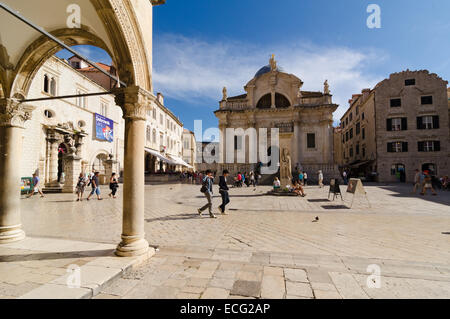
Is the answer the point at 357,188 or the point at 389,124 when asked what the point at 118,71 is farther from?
the point at 389,124

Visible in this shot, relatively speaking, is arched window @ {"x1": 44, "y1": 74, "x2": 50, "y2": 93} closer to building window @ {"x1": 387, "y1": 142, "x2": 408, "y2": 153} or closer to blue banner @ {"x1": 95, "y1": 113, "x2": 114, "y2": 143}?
blue banner @ {"x1": 95, "y1": 113, "x2": 114, "y2": 143}

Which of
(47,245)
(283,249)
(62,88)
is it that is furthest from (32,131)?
(283,249)

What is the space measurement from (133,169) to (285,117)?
2782 cm

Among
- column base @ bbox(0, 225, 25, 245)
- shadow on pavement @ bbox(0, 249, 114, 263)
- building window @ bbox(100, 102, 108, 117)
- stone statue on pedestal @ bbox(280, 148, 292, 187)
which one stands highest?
building window @ bbox(100, 102, 108, 117)

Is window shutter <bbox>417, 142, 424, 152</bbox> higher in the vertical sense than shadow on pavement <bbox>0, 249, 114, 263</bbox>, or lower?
higher

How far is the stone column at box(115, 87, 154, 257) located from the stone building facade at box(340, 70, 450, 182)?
104 feet

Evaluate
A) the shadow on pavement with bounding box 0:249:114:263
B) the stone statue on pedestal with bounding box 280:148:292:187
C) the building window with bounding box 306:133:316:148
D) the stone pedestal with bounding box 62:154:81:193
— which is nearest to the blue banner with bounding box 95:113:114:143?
the stone pedestal with bounding box 62:154:81:193

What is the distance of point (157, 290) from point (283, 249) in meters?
2.62

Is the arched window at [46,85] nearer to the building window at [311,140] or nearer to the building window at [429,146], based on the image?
the building window at [311,140]

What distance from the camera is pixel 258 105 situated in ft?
103

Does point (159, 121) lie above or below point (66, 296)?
above

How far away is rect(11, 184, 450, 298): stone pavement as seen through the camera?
2871 millimetres

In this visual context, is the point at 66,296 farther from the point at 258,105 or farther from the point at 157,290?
the point at 258,105

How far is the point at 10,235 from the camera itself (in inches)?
178
